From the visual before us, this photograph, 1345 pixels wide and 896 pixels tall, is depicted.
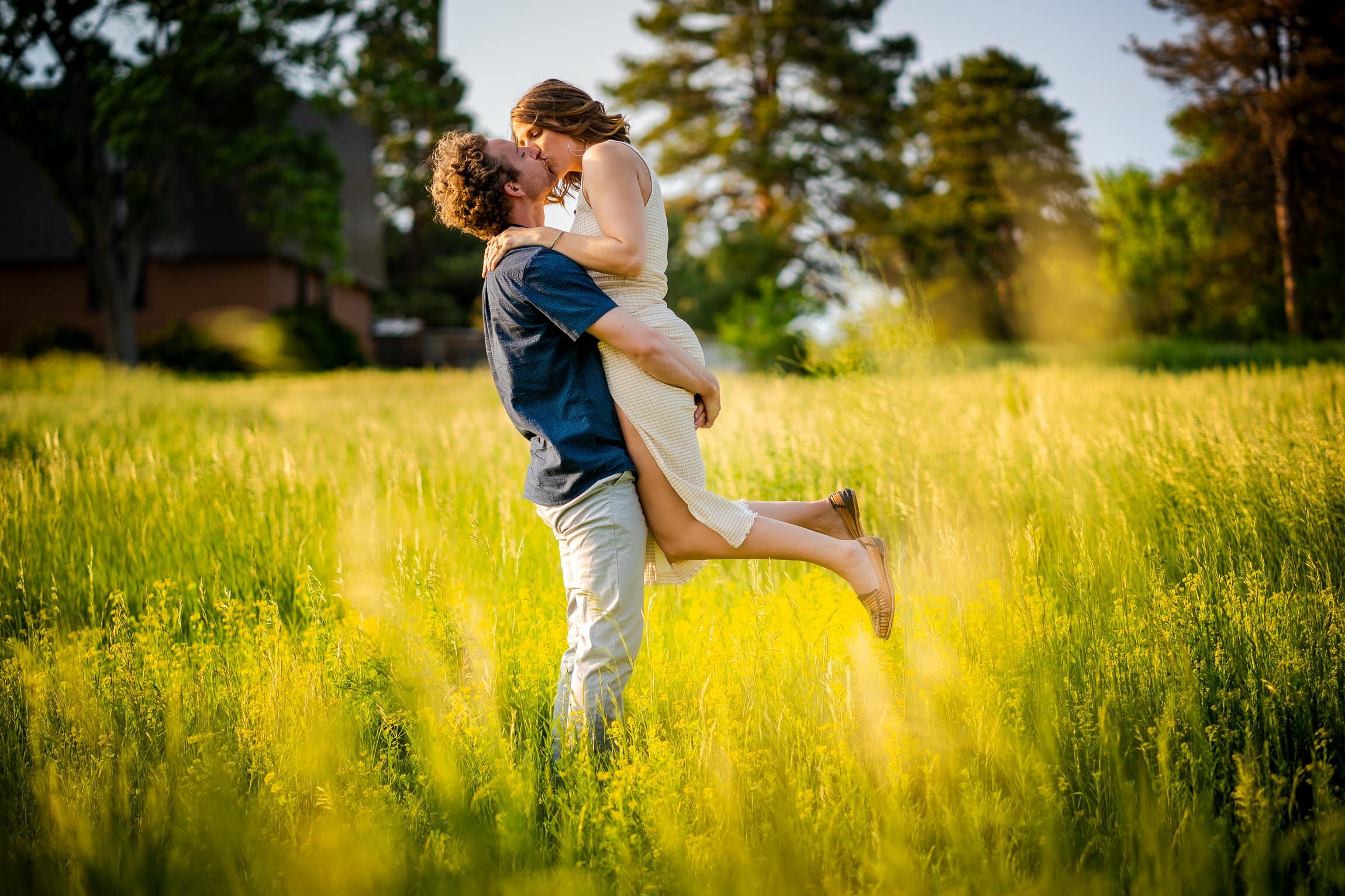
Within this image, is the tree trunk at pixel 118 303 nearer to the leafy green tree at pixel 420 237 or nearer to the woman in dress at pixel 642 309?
the leafy green tree at pixel 420 237

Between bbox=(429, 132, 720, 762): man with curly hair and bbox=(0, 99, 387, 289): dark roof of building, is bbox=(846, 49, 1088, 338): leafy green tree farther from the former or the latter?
bbox=(429, 132, 720, 762): man with curly hair

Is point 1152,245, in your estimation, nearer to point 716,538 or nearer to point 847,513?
point 847,513

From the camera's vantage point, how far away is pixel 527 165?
8.25 feet

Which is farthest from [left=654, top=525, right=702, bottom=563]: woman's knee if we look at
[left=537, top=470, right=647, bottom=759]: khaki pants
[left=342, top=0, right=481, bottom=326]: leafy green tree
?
[left=342, top=0, right=481, bottom=326]: leafy green tree

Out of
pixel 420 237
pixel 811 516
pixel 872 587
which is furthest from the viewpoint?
pixel 420 237

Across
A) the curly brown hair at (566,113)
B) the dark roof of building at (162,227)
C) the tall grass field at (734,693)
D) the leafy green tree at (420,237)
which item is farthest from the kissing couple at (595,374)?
the leafy green tree at (420,237)

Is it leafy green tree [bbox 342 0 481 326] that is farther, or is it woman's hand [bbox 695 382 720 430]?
leafy green tree [bbox 342 0 481 326]

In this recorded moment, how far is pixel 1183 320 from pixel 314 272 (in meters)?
Answer: 36.0

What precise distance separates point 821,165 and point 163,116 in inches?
859

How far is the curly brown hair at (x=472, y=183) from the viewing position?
2.46 metres

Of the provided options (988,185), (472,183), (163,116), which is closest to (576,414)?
(472,183)

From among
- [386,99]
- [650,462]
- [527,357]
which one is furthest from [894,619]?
[386,99]

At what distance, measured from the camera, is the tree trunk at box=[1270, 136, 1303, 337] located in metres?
21.2

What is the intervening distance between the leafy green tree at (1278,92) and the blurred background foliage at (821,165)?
65mm
